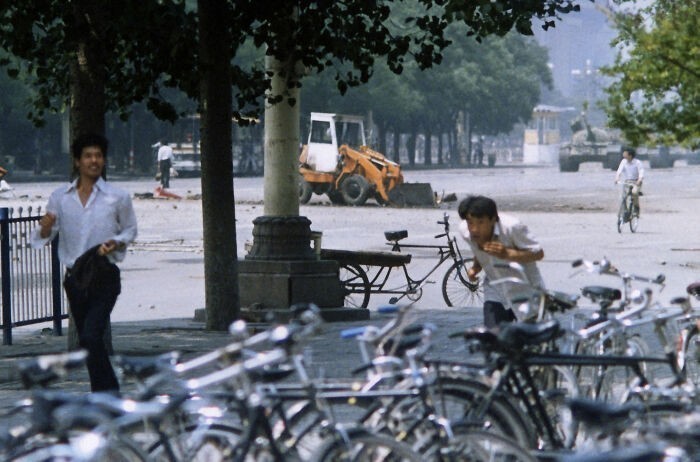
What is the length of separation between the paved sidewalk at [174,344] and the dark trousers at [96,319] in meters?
1.41

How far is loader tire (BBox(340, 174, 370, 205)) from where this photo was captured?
40.8 m

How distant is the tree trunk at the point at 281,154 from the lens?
1596 centimetres

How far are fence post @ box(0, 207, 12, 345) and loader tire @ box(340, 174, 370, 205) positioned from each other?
27084mm

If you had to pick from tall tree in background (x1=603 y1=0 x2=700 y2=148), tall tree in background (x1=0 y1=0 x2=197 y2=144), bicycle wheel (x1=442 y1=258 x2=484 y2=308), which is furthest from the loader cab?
tall tree in background (x1=0 y1=0 x2=197 y2=144)

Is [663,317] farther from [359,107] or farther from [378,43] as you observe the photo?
[359,107]

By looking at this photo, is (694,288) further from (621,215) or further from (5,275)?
(621,215)

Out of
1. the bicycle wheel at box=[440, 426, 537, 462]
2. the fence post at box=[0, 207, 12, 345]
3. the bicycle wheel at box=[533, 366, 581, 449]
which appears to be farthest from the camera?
the fence post at box=[0, 207, 12, 345]

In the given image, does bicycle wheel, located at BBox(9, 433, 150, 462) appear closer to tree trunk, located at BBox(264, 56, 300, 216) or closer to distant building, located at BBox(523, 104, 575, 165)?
tree trunk, located at BBox(264, 56, 300, 216)

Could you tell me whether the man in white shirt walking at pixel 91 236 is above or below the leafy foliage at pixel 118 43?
below

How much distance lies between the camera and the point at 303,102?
84562mm

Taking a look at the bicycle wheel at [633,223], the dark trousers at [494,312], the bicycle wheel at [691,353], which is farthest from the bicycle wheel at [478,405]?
the bicycle wheel at [633,223]

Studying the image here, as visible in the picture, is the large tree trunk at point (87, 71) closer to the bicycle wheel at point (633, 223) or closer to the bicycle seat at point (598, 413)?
the bicycle seat at point (598, 413)

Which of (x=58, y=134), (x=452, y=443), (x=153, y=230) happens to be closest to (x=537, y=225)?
(x=153, y=230)

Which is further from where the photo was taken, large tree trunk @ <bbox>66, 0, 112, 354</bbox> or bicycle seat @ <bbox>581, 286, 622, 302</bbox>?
large tree trunk @ <bbox>66, 0, 112, 354</bbox>
